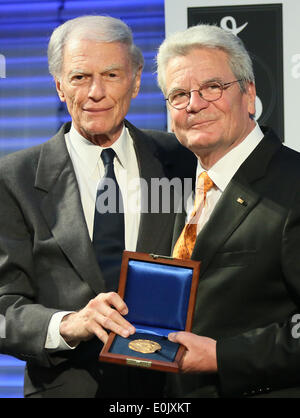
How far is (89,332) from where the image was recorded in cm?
187

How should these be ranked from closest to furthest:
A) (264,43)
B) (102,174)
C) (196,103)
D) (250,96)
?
(196,103) < (250,96) < (102,174) < (264,43)

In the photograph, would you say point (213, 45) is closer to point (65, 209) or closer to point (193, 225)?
point (193, 225)

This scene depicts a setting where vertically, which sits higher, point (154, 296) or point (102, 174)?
point (102, 174)

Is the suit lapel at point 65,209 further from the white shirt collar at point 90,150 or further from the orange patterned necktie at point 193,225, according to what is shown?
the orange patterned necktie at point 193,225

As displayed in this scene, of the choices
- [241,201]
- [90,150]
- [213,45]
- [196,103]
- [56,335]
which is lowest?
[56,335]

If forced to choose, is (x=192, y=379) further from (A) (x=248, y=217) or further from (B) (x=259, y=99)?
(B) (x=259, y=99)

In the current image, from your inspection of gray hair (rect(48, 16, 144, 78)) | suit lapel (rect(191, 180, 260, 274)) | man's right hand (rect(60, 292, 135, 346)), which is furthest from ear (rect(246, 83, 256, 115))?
man's right hand (rect(60, 292, 135, 346))

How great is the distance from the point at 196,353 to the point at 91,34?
978 mm

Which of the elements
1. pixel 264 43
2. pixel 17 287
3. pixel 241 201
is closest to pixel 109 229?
pixel 17 287

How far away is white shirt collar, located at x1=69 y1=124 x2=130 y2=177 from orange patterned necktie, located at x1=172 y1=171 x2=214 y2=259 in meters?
0.30

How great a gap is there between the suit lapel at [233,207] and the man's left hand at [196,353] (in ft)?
0.65

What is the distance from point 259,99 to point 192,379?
1.50 metres

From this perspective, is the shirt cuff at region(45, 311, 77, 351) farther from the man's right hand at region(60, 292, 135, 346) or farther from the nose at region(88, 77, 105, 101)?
the nose at region(88, 77, 105, 101)

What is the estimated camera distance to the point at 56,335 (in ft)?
6.55
